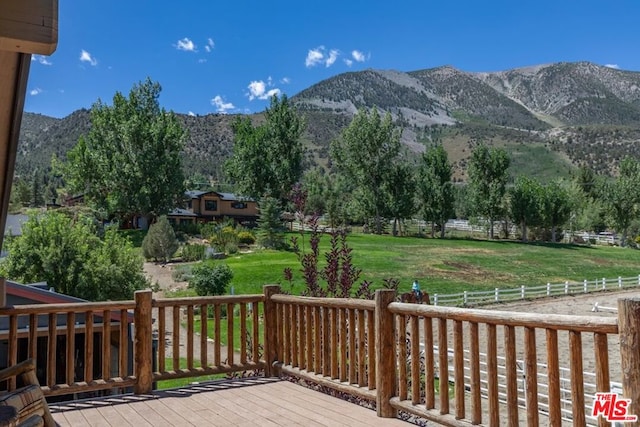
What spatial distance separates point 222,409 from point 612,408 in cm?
288

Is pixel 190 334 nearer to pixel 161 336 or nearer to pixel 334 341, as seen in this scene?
pixel 161 336

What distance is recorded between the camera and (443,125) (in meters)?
146

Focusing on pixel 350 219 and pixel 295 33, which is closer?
pixel 350 219

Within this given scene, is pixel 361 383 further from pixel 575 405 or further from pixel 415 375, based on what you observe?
pixel 575 405

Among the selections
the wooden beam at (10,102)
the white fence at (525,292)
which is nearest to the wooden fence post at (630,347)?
the wooden beam at (10,102)

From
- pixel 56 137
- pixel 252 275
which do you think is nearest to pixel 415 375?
pixel 252 275

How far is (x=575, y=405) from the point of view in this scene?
104 inches

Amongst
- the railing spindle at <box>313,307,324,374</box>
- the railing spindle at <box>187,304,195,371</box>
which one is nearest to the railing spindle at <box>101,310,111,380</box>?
the railing spindle at <box>187,304,195,371</box>

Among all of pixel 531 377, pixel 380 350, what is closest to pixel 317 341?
pixel 380 350

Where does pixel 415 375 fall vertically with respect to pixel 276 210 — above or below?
below

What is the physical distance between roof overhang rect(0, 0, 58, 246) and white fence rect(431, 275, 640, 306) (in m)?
16.0

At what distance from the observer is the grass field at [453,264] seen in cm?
2253

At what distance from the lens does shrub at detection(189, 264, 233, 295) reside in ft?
60.1

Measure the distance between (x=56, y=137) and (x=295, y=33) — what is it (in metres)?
70.6
